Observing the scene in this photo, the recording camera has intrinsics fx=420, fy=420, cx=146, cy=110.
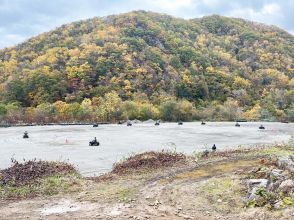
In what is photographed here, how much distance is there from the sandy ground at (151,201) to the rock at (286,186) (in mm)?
1226

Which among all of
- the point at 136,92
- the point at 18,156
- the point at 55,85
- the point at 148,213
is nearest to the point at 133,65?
the point at 136,92

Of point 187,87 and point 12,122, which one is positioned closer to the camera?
point 12,122

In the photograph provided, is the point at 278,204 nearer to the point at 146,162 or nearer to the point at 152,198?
the point at 152,198

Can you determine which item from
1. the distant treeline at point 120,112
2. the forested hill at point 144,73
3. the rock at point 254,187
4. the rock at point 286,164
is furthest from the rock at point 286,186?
the forested hill at point 144,73

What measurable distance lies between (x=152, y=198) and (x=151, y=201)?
41cm

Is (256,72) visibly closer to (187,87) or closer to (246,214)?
(187,87)

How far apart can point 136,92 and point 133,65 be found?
1286 cm

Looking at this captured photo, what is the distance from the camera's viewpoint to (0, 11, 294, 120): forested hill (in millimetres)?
110750

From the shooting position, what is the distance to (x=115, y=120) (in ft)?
344

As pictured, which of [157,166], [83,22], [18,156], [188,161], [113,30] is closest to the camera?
[157,166]

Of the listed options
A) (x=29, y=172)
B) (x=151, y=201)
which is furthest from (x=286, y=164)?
(x=29, y=172)

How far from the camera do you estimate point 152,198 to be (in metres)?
15.2

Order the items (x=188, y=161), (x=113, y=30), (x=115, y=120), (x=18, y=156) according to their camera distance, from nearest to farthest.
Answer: (x=188, y=161) → (x=18, y=156) → (x=115, y=120) → (x=113, y=30)

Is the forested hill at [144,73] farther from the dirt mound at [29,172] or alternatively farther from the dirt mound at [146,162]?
the dirt mound at [29,172]
